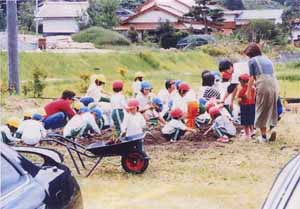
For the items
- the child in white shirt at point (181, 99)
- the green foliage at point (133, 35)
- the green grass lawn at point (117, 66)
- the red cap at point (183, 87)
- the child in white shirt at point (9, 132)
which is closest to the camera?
the child in white shirt at point (9, 132)

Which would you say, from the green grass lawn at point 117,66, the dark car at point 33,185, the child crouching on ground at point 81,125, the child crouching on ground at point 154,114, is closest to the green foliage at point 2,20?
the green grass lawn at point 117,66

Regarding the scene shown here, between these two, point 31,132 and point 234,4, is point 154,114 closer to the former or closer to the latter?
point 234,4

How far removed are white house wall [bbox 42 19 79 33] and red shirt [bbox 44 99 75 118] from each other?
0.59 m

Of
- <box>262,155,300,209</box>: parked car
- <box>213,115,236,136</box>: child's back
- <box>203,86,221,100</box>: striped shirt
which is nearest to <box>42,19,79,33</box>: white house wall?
<box>203,86,221,100</box>: striped shirt

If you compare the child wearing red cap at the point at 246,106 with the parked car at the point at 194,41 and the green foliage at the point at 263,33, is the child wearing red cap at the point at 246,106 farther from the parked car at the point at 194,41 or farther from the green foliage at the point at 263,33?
the parked car at the point at 194,41

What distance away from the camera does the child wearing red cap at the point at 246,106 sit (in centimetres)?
504

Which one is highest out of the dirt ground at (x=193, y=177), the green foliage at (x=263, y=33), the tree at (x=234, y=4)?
the tree at (x=234, y=4)

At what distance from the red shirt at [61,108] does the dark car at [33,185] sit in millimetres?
3138

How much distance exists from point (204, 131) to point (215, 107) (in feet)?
0.75

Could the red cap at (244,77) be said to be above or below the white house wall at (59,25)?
below

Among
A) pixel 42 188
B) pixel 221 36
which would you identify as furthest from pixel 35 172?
pixel 221 36

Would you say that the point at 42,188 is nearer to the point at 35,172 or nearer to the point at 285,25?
the point at 35,172

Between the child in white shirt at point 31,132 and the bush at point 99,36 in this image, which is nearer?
the child in white shirt at point 31,132

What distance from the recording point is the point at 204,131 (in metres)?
5.21
